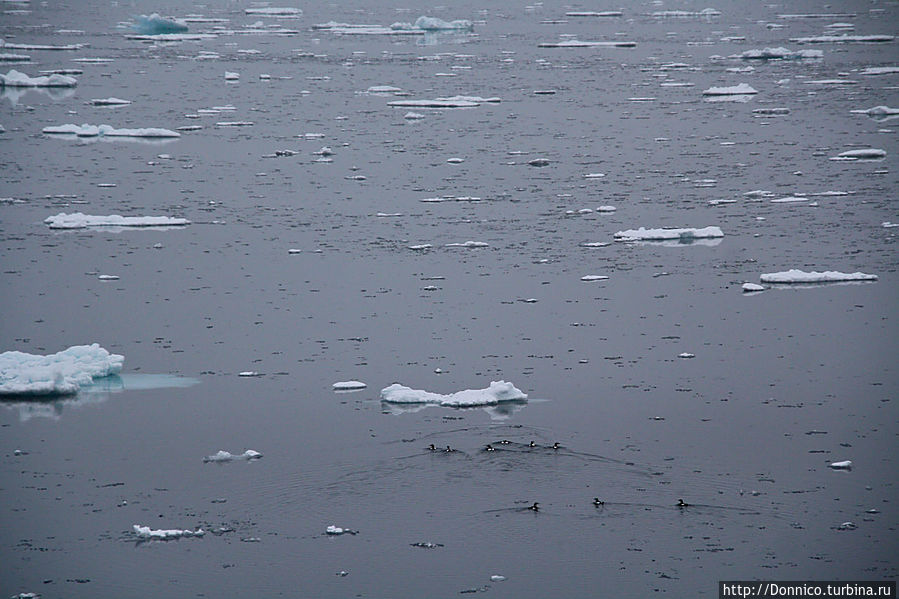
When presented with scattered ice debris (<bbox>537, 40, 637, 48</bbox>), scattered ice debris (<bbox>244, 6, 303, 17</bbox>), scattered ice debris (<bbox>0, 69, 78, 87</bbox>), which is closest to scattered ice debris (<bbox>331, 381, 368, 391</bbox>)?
scattered ice debris (<bbox>0, 69, 78, 87</bbox>)

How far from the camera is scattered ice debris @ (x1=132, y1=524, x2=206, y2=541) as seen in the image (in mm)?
5281

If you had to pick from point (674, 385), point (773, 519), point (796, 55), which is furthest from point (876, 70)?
point (773, 519)

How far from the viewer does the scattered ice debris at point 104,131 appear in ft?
50.2

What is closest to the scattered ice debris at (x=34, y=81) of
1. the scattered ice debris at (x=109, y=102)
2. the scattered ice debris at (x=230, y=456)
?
the scattered ice debris at (x=109, y=102)

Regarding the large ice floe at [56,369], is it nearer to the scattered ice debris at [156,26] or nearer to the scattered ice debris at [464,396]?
the scattered ice debris at [464,396]

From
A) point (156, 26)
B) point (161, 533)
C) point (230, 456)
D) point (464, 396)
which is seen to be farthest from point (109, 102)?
point (161, 533)

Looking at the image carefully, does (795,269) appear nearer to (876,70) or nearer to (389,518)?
(389,518)

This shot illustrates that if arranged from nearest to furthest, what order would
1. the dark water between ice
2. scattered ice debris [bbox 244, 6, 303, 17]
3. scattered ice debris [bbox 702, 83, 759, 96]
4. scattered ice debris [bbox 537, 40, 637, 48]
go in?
the dark water between ice, scattered ice debris [bbox 702, 83, 759, 96], scattered ice debris [bbox 537, 40, 637, 48], scattered ice debris [bbox 244, 6, 303, 17]

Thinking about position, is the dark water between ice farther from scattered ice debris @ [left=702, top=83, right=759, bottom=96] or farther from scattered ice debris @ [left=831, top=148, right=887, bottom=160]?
scattered ice debris @ [left=702, top=83, right=759, bottom=96]

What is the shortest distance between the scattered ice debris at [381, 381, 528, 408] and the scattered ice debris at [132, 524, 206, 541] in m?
1.70

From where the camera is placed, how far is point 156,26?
29.3 m

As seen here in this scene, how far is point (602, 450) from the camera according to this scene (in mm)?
6168

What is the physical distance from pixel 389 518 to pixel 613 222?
5871 millimetres

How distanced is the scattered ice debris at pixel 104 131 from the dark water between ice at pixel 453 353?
358mm
